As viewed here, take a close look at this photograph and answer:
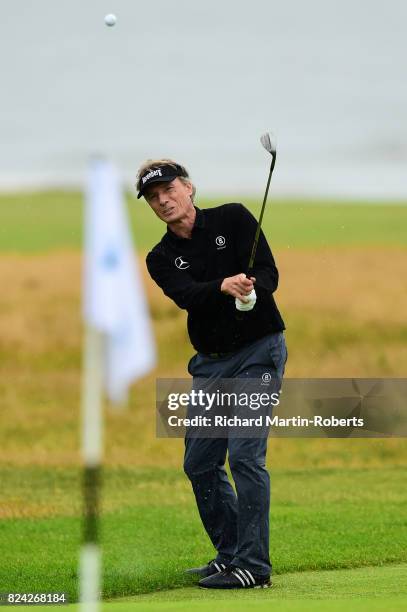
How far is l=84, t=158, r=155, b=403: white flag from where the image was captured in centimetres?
612

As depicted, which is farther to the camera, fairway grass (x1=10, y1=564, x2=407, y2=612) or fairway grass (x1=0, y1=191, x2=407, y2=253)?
fairway grass (x1=0, y1=191, x2=407, y2=253)

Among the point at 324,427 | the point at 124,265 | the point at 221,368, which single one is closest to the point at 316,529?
the point at 324,427

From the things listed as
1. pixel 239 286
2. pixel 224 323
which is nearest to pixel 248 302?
pixel 239 286

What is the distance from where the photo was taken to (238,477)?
8.01 metres

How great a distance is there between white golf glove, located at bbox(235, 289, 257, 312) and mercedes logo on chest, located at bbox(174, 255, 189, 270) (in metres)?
0.48

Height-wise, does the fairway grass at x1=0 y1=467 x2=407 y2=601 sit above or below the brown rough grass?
below

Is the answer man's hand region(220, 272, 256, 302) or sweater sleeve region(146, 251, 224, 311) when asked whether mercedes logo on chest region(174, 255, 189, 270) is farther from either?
man's hand region(220, 272, 256, 302)

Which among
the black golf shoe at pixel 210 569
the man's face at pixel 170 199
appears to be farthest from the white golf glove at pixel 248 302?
the black golf shoe at pixel 210 569

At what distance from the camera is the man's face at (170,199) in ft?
26.7

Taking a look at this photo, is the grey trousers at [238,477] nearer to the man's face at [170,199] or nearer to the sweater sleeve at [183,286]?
the sweater sleeve at [183,286]

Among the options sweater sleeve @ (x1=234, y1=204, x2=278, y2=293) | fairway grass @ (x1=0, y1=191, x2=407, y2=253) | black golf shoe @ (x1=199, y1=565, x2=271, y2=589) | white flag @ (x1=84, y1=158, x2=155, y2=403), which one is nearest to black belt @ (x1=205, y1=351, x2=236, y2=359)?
sweater sleeve @ (x1=234, y1=204, x2=278, y2=293)

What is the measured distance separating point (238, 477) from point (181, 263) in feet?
3.91

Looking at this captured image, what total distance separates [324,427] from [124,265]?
20.2 feet

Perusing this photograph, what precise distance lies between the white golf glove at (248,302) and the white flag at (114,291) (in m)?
1.65
